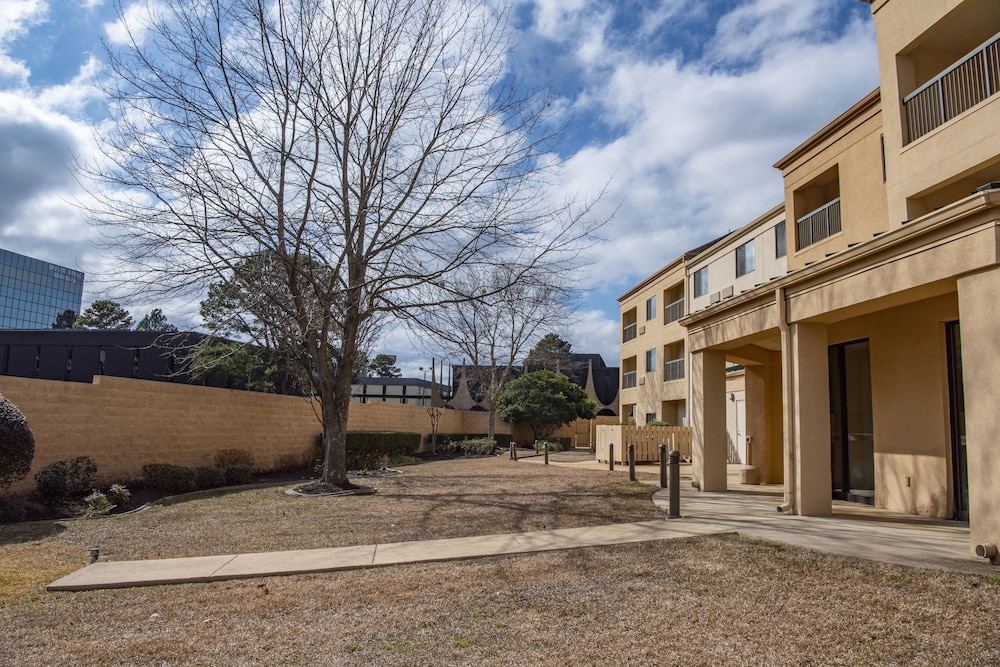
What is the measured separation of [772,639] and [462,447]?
92.9 feet

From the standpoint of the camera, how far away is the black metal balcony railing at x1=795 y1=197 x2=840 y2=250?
535 inches

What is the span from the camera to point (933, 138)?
9.91 m

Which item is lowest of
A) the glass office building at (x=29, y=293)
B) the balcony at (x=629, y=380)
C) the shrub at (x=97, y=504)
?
the shrub at (x=97, y=504)

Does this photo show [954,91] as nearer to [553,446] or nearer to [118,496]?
[118,496]

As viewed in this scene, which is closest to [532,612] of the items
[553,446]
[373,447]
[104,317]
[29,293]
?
[373,447]

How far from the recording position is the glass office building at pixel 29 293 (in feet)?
270

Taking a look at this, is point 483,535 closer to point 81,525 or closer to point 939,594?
point 939,594

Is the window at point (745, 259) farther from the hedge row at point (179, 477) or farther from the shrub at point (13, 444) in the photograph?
the shrub at point (13, 444)

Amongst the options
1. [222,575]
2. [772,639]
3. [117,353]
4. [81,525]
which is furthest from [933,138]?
[117,353]

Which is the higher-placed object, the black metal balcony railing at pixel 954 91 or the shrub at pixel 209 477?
the black metal balcony railing at pixel 954 91

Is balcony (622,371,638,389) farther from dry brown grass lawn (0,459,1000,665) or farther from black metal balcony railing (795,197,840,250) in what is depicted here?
dry brown grass lawn (0,459,1000,665)

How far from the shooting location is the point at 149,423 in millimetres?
14297

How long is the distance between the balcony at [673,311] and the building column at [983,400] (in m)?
A: 23.6

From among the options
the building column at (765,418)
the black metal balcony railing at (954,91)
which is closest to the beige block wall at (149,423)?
the building column at (765,418)
